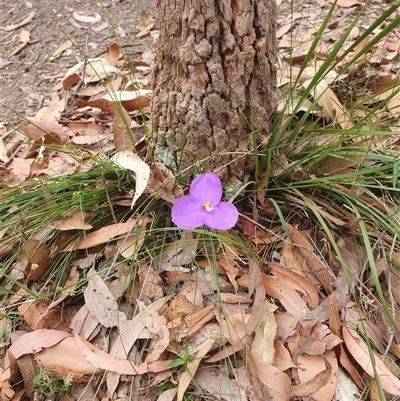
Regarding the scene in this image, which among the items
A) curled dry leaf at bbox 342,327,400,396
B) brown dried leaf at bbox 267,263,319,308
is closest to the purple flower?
brown dried leaf at bbox 267,263,319,308

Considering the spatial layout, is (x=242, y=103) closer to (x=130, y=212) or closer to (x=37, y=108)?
(x=130, y=212)

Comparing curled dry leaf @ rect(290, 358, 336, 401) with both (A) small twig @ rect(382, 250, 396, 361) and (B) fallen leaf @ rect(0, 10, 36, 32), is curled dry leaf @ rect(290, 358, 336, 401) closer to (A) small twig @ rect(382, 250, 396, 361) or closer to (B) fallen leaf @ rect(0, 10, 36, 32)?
(A) small twig @ rect(382, 250, 396, 361)

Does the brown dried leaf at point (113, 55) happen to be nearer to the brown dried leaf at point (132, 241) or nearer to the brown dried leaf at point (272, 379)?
the brown dried leaf at point (132, 241)

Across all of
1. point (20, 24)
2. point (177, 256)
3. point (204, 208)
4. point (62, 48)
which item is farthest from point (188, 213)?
point (20, 24)

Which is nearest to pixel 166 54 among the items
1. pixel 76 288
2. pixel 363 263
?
pixel 76 288

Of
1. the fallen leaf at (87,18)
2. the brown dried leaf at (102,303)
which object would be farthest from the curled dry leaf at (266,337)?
the fallen leaf at (87,18)
